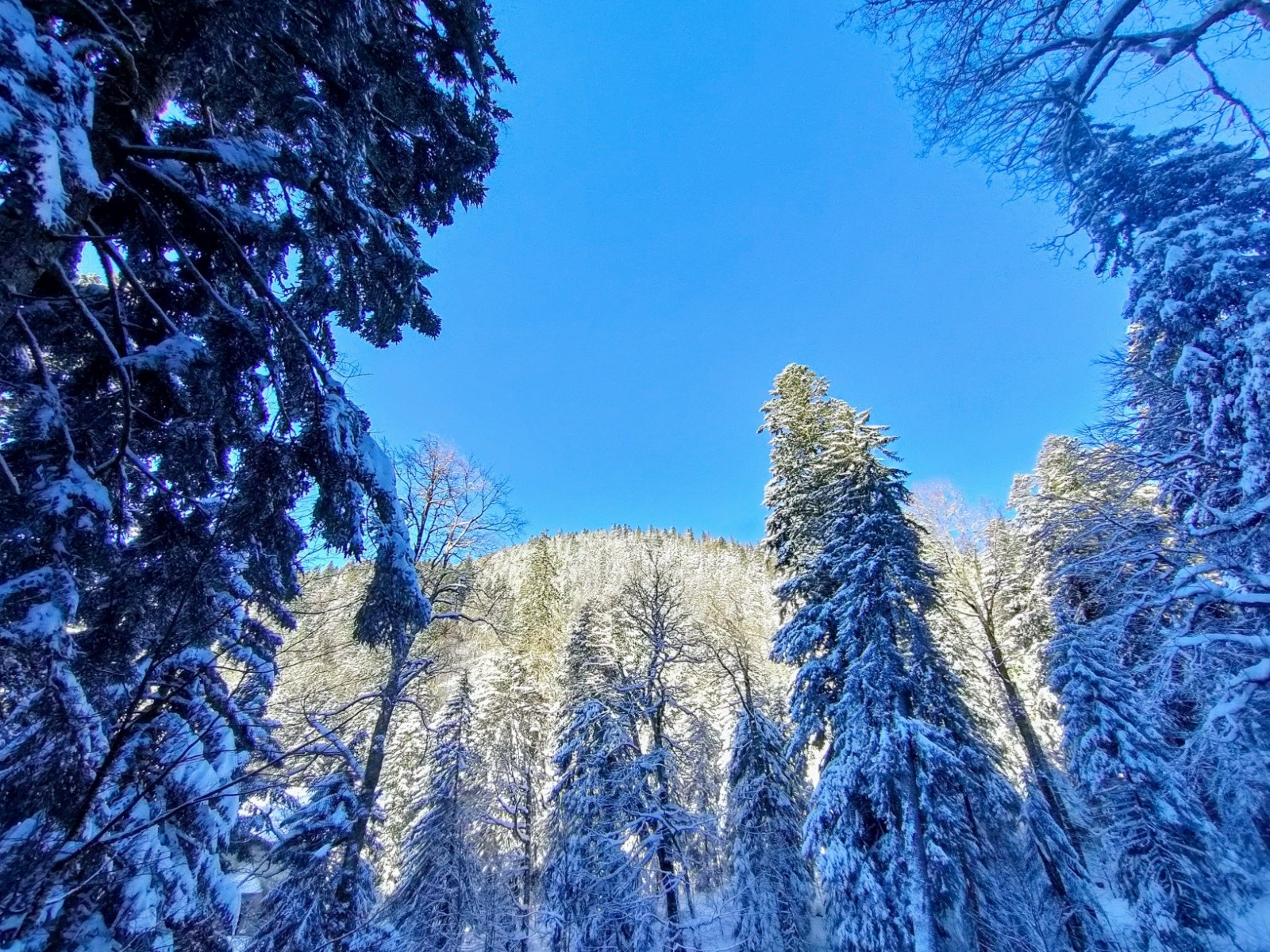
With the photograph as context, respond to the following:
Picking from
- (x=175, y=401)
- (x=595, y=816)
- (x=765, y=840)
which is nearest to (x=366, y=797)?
(x=175, y=401)

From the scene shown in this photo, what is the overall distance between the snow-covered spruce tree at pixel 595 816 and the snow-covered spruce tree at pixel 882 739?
12.5ft

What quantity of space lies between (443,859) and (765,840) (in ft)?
26.2

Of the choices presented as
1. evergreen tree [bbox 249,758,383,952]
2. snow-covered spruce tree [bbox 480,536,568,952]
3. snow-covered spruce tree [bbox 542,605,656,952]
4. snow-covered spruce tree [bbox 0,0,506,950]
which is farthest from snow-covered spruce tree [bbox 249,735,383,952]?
snow-covered spruce tree [bbox 480,536,568,952]

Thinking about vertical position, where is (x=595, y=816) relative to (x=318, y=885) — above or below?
above

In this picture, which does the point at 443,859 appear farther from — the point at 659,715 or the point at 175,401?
the point at 175,401

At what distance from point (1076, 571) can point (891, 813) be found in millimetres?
5385

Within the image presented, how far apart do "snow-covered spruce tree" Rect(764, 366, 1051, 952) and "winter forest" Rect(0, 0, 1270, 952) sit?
3.6 inches

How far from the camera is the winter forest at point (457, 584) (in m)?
2.85

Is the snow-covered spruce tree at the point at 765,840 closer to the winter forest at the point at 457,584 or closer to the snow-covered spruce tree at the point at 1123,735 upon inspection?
the winter forest at the point at 457,584

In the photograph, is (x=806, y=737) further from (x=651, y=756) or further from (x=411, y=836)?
(x=411, y=836)

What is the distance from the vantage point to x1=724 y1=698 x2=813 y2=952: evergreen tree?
36.7ft

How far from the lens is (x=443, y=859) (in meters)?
12.1

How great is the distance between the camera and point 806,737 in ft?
33.4

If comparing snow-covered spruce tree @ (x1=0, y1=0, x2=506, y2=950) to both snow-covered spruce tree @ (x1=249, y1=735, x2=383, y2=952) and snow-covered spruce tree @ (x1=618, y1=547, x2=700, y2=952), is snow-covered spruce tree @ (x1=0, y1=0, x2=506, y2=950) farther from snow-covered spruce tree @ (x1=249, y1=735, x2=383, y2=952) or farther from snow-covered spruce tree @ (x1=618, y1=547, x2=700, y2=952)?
snow-covered spruce tree @ (x1=618, y1=547, x2=700, y2=952)
